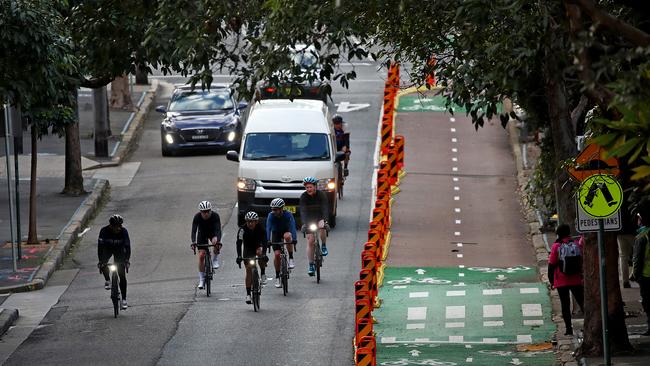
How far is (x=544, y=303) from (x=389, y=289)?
2707mm

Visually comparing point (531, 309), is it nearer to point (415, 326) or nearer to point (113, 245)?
point (415, 326)

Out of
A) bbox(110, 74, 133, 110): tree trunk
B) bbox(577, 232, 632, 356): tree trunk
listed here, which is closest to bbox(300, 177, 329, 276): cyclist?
bbox(577, 232, 632, 356): tree trunk

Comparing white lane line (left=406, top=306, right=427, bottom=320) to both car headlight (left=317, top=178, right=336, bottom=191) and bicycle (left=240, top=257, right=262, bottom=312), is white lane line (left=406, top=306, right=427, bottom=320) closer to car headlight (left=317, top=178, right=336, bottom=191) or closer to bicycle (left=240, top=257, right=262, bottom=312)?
bicycle (left=240, top=257, right=262, bottom=312)

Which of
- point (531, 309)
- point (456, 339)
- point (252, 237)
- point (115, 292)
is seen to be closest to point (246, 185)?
point (252, 237)

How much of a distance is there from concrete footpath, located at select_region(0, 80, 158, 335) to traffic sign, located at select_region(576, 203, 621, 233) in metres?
9.10

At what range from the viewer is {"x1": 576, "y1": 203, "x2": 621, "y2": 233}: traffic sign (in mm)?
16766

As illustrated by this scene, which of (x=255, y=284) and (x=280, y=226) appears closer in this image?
(x=255, y=284)

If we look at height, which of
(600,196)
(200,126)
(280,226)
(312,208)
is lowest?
(280,226)

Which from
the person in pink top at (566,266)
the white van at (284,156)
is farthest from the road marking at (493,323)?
the white van at (284,156)

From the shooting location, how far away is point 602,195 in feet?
52.5

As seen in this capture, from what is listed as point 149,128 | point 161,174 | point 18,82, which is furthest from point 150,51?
point 149,128

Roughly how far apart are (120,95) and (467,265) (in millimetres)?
19759

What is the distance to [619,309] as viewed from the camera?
60.4 feet

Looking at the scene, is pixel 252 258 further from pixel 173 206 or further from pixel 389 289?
pixel 173 206
